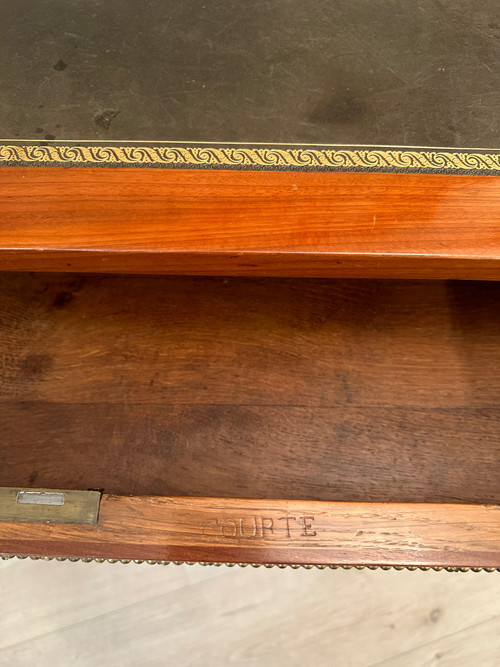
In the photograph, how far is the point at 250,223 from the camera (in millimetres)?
636

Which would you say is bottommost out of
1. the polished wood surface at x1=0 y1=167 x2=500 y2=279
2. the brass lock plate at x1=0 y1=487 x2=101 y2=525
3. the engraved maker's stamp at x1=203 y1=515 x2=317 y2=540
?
the brass lock plate at x1=0 y1=487 x2=101 y2=525

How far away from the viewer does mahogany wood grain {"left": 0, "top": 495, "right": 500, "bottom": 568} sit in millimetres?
546

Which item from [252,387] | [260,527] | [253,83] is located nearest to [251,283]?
[252,387]

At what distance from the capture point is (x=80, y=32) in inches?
30.8

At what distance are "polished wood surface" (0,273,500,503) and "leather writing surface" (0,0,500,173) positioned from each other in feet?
0.77

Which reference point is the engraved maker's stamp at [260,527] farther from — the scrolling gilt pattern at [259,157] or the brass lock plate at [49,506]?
the scrolling gilt pattern at [259,157]

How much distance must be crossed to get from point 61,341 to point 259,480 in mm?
325

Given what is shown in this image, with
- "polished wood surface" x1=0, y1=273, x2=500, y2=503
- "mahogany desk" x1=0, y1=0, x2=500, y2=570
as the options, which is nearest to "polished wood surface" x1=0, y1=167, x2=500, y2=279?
"mahogany desk" x1=0, y1=0, x2=500, y2=570

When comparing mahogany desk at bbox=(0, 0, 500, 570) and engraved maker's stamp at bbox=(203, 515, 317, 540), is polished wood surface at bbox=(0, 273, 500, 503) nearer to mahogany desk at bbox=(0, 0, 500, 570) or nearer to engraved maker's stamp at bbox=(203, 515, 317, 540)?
mahogany desk at bbox=(0, 0, 500, 570)

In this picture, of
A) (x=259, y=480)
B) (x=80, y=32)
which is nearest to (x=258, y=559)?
(x=259, y=480)

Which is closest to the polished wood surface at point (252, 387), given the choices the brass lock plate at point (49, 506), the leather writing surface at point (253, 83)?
the brass lock plate at point (49, 506)

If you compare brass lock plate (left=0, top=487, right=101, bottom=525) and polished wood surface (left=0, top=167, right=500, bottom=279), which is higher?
polished wood surface (left=0, top=167, right=500, bottom=279)

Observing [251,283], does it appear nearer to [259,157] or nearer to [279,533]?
[259,157]

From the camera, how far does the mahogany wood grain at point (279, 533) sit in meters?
0.55
